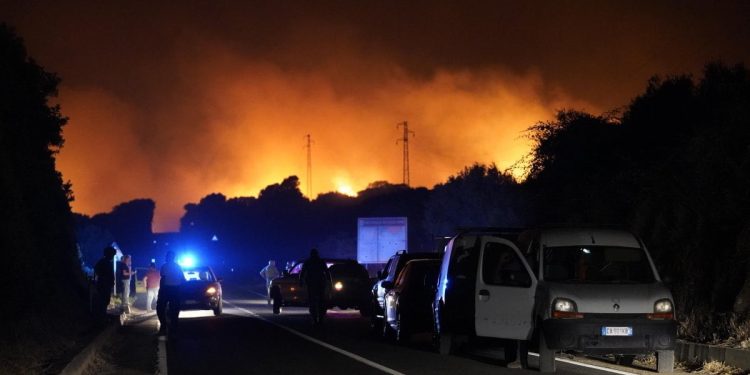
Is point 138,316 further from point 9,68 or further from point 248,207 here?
point 248,207

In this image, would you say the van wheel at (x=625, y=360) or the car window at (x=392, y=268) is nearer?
the van wheel at (x=625, y=360)

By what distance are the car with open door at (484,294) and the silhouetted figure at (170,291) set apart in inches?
315

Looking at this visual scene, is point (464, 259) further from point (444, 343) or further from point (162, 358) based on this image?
point (162, 358)

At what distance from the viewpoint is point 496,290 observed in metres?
14.8

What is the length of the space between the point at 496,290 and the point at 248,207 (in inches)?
6249

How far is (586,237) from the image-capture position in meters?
14.6

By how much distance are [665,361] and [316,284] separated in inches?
522

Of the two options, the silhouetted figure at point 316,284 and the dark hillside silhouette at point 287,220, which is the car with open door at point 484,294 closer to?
the silhouetted figure at point 316,284

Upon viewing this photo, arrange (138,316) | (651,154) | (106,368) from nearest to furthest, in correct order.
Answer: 1. (106,368)
2. (138,316)
3. (651,154)

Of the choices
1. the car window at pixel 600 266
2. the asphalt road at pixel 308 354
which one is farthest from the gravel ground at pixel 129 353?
the car window at pixel 600 266

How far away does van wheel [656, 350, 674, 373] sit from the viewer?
1384cm

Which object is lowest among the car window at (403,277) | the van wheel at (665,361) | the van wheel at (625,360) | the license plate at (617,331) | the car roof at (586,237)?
the van wheel at (625,360)

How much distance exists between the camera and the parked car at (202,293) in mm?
29391

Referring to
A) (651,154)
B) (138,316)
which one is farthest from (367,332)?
(651,154)
